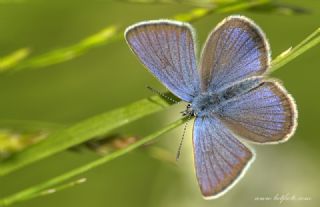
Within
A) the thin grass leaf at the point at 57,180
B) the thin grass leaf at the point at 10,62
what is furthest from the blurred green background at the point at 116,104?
the thin grass leaf at the point at 57,180

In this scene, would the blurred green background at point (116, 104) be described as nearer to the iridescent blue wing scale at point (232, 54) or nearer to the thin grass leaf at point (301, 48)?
the iridescent blue wing scale at point (232, 54)

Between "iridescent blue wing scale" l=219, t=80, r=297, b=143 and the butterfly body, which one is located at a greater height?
the butterfly body

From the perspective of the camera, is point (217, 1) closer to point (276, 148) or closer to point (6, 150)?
point (6, 150)

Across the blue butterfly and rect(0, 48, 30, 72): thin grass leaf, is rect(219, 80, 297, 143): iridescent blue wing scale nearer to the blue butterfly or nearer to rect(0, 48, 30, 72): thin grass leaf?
the blue butterfly

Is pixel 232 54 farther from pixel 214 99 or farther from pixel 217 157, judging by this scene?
pixel 217 157

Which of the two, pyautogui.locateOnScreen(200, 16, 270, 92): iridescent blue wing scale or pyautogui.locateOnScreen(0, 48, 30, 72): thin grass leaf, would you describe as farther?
pyautogui.locateOnScreen(0, 48, 30, 72): thin grass leaf

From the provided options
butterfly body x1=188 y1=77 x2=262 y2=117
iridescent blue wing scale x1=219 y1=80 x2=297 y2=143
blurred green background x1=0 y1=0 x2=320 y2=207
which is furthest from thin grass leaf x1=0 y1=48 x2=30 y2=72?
blurred green background x1=0 y1=0 x2=320 y2=207

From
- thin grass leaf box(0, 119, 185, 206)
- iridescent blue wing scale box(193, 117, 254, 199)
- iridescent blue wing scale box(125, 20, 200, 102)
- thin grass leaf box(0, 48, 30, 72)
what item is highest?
thin grass leaf box(0, 48, 30, 72)

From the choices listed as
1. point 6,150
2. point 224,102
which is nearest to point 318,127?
point 224,102
